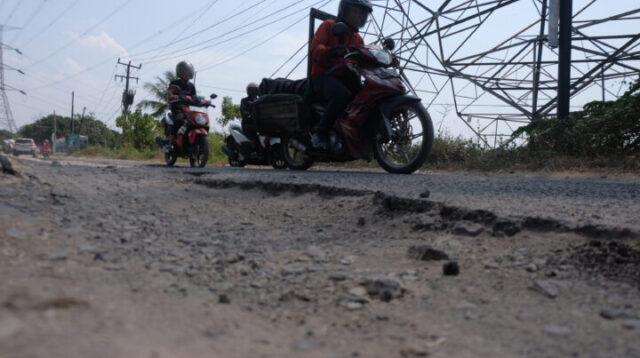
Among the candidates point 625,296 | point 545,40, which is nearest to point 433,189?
point 625,296

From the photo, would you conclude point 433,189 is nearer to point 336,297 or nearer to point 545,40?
point 336,297

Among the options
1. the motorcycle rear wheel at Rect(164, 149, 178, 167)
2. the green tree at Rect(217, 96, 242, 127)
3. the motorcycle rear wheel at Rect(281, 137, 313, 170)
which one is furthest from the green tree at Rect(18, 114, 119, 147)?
the motorcycle rear wheel at Rect(281, 137, 313, 170)

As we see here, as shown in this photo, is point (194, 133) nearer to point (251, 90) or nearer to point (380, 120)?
point (251, 90)

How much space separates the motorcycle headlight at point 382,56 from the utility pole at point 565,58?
3175 millimetres

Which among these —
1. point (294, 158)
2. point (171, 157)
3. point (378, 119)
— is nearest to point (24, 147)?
point (171, 157)

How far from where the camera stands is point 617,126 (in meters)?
5.18

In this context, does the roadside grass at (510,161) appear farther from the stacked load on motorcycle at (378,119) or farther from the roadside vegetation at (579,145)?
the stacked load on motorcycle at (378,119)

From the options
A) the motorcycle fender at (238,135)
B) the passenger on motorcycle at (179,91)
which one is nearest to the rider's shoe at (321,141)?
the motorcycle fender at (238,135)

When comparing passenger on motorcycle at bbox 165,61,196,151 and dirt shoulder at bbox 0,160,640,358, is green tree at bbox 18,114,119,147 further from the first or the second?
dirt shoulder at bbox 0,160,640,358

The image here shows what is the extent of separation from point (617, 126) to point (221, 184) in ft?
14.4

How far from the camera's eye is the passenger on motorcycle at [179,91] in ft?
23.9

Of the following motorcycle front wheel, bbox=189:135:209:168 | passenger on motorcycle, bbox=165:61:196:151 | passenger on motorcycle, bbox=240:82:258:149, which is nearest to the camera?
motorcycle front wheel, bbox=189:135:209:168

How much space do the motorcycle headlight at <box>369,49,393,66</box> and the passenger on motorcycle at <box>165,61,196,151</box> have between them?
12.4 ft

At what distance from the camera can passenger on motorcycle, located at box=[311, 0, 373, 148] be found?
Result: 474 cm
